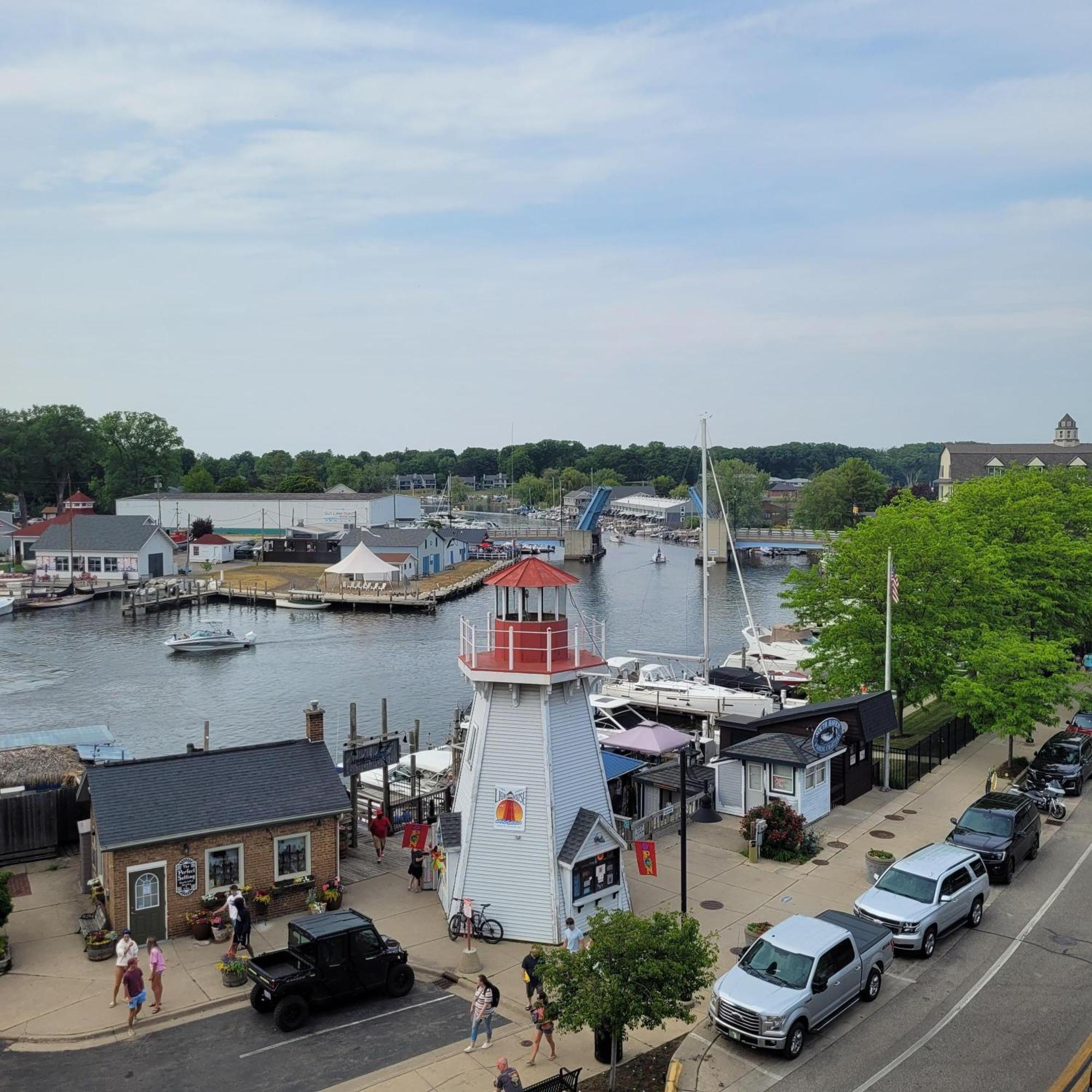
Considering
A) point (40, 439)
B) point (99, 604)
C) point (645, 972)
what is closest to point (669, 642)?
point (99, 604)

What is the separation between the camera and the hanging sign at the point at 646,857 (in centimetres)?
2058

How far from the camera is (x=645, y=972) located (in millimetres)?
13906

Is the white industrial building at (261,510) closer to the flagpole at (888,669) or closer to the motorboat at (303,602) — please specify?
the motorboat at (303,602)

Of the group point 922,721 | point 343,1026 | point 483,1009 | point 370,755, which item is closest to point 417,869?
point 370,755

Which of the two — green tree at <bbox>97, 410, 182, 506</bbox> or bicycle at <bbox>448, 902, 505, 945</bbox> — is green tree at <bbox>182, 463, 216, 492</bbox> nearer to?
green tree at <bbox>97, 410, 182, 506</bbox>

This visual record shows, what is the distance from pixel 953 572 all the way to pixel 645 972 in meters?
25.3

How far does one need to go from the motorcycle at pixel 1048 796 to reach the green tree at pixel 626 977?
49.9 feet

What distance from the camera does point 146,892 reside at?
1947 centimetres

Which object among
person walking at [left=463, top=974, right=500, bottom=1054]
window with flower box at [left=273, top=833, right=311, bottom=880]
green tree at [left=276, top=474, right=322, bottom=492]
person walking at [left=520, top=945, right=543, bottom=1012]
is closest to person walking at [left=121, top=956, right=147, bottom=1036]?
window with flower box at [left=273, top=833, right=311, bottom=880]

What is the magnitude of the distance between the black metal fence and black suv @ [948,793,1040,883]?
6629 millimetres

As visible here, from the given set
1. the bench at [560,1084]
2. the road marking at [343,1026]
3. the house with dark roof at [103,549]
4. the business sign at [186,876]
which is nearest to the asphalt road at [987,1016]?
the bench at [560,1084]

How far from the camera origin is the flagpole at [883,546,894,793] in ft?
101

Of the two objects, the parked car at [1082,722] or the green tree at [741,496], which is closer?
the parked car at [1082,722]

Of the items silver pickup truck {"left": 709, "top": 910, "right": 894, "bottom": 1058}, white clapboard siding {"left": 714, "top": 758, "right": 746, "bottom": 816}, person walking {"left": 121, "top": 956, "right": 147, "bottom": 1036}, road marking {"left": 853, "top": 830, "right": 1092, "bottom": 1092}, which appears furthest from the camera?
white clapboard siding {"left": 714, "top": 758, "right": 746, "bottom": 816}
